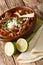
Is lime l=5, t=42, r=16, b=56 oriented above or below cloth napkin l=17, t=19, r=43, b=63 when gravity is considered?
above

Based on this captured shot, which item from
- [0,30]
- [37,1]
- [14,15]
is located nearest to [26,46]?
[0,30]

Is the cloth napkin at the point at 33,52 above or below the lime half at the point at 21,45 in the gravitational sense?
below
